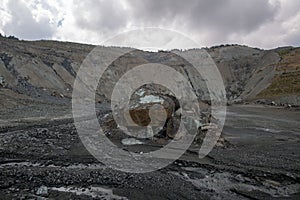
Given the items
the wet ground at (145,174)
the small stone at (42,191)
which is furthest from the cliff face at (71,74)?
the small stone at (42,191)

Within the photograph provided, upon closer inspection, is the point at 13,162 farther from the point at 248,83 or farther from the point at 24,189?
the point at 248,83

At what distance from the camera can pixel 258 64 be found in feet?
293

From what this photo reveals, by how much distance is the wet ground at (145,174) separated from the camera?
10.2 meters

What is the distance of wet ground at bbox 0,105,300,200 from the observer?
10.2 m

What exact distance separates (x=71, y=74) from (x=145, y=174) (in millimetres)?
52366

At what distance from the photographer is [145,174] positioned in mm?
12102

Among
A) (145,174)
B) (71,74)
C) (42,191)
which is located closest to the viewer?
(42,191)

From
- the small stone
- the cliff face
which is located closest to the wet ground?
the small stone

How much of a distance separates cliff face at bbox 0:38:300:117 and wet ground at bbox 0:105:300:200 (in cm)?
1952

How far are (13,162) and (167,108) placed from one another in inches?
411

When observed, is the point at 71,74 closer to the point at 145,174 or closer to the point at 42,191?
the point at 145,174

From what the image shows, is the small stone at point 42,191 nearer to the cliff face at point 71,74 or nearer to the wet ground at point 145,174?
the wet ground at point 145,174

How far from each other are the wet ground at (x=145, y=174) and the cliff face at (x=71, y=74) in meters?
19.5

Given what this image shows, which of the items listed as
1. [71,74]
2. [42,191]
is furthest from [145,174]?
[71,74]
